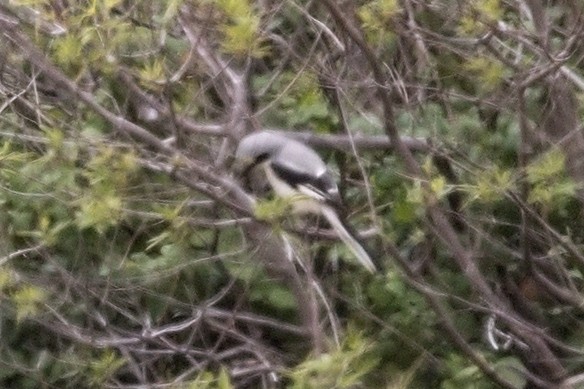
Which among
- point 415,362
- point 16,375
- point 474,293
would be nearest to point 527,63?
point 474,293

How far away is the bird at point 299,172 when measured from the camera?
153 inches

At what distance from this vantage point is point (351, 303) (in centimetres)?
404

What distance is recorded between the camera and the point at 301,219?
416 centimetres

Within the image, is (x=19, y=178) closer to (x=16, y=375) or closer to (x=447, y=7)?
(x=16, y=375)

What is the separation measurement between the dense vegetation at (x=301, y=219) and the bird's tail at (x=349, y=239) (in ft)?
0.19

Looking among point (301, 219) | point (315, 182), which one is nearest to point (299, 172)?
point (315, 182)

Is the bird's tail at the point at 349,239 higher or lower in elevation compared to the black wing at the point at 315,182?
lower

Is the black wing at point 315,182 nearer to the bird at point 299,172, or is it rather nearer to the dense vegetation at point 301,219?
the bird at point 299,172

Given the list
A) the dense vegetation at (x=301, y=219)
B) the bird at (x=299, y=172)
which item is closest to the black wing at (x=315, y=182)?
the bird at (x=299, y=172)

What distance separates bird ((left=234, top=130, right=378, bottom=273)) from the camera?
3.88 m

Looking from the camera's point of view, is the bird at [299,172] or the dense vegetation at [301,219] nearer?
the dense vegetation at [301,219]

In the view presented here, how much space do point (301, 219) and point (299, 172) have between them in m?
0.23

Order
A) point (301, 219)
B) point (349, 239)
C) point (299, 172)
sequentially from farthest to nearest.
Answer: point (301, 219) < point (299, 172) < point (349, 239)

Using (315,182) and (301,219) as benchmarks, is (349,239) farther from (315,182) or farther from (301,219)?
(301,219)
